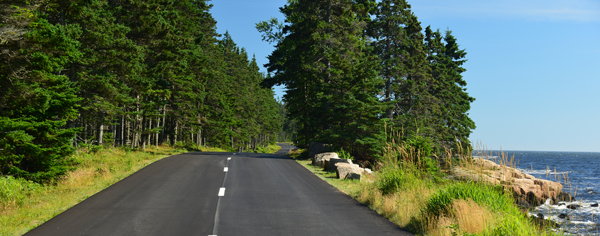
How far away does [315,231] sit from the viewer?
7398mm

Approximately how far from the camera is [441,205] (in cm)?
777

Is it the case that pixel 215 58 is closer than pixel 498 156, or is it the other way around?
pixel 498 156

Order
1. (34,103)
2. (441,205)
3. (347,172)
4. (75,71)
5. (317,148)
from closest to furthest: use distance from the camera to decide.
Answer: (441,205)
(34,103)
(347,172)
(75,71)
(317,148)

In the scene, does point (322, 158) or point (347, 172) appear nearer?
point (347, 172)

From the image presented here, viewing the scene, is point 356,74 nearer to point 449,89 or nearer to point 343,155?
point 343,155

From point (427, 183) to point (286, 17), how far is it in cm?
2745

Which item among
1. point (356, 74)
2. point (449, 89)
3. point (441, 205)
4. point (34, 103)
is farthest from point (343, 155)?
point (449, 89)

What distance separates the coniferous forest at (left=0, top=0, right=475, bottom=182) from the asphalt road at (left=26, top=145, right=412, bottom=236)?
333 cm

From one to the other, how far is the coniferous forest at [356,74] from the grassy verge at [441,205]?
13.3 metres

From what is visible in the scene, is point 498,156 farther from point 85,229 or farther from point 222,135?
point 222,135

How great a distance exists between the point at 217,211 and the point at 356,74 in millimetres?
19002

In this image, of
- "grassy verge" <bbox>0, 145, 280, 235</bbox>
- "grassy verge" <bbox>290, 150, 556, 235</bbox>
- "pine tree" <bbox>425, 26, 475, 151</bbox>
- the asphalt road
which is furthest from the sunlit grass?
"pine tree" <bbox>425, 26, 475, 151</bbox>

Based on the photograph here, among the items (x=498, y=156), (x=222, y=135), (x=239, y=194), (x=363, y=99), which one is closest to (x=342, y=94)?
(x=363, y=99)

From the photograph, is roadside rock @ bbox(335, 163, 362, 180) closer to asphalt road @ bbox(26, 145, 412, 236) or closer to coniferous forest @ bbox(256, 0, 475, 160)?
asphalt road @ bbox(26, 145, 412, 236)
